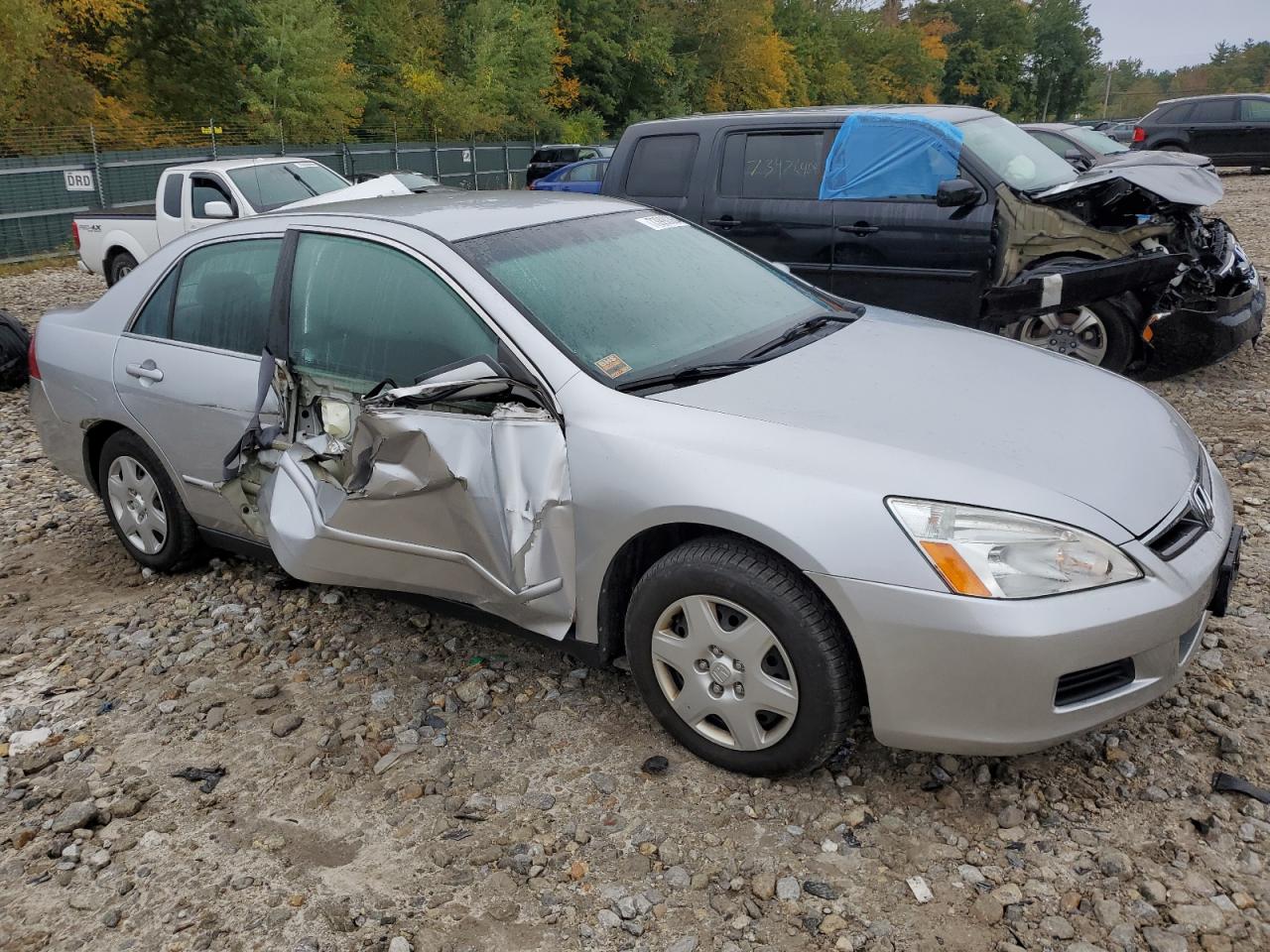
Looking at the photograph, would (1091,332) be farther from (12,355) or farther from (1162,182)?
(12,355)

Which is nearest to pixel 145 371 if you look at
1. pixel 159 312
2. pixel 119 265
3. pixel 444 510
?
pixel 159 312

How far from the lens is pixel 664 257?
372 centimetres

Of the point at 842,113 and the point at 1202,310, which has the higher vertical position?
the point at 842,113

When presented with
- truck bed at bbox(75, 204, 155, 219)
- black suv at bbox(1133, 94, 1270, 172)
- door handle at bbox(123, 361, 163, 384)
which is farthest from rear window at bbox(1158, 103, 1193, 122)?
door handle at bbox(123, 361, 163, 384)

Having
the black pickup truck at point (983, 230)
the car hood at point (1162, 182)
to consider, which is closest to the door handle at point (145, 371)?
the black pickup truck at point (983, 230)

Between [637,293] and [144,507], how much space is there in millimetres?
2455

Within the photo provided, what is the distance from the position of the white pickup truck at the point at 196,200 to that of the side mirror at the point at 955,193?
274 inches

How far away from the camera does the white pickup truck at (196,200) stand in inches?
440

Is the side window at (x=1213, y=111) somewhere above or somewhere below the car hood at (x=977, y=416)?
above

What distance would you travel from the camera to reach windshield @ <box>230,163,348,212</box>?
36.8 feet

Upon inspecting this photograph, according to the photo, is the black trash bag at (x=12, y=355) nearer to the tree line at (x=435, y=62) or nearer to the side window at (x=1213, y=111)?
the tree line at (x=435, y=62)

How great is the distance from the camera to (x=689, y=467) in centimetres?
273

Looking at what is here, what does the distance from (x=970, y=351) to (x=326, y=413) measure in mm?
2242

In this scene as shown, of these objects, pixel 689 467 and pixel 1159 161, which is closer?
pixel 689 467
